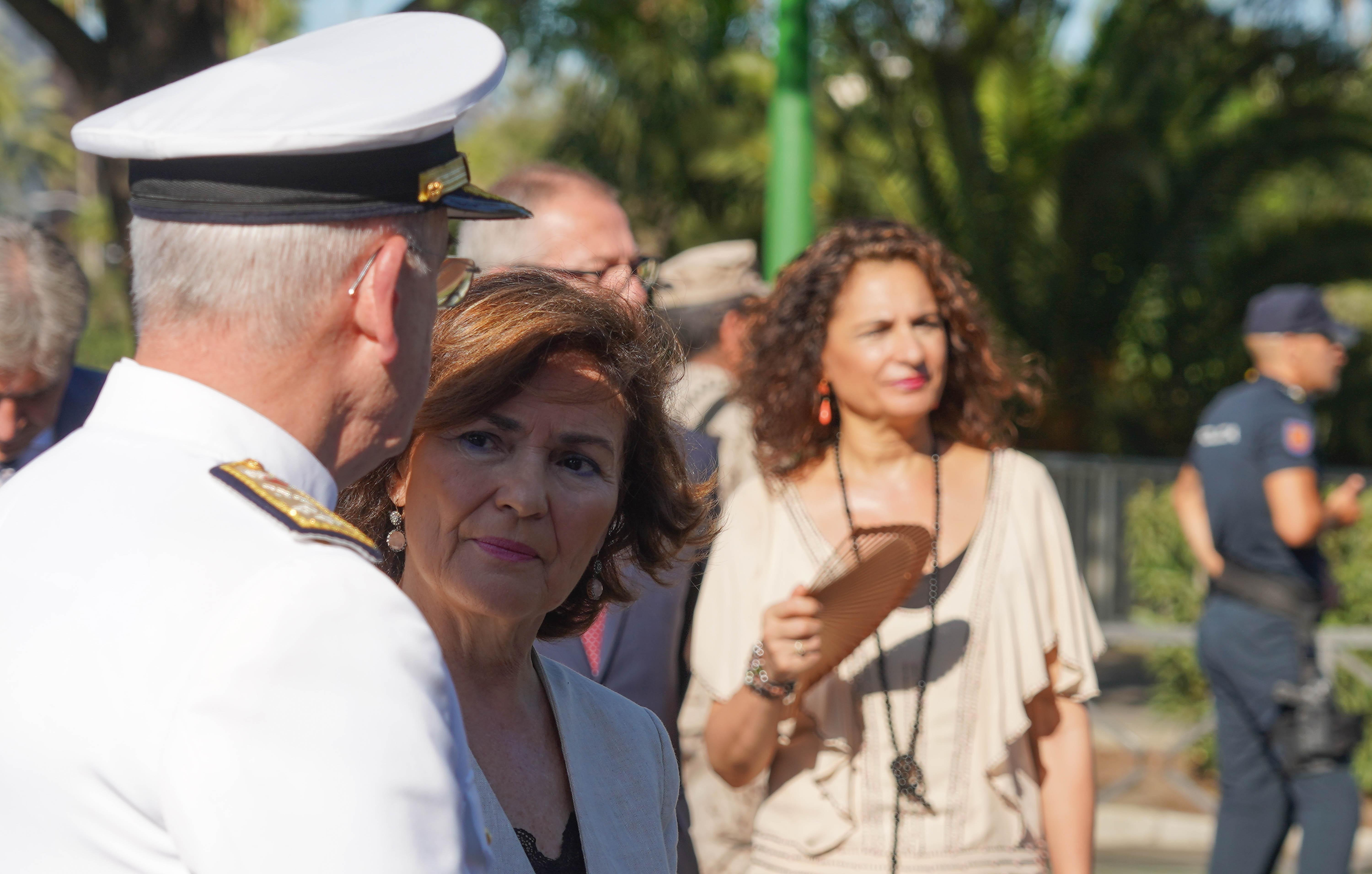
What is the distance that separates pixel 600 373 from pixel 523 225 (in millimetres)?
1427

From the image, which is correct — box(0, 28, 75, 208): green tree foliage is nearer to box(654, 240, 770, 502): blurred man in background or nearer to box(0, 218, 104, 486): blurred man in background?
box(654, 240, 770, 502): blurred man in background

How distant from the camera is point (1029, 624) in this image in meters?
2.96

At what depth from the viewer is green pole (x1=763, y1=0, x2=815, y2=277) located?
19.0 ft

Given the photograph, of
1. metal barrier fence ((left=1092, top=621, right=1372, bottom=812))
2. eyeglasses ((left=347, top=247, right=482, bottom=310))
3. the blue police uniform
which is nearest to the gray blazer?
eyeglasses ((left=347, top=247, right=482, bottom=310))

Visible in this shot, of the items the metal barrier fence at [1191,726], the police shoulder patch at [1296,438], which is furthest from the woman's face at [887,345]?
the metal barrier fence at [1191,726]

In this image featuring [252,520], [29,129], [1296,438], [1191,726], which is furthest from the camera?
[29,129]

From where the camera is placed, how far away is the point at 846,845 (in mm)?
2867

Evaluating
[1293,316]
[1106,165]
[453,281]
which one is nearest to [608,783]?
[453,281]

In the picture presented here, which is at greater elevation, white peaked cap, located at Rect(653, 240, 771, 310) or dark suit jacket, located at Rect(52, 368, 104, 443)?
white peaked cap, located at Rect(653, 240, 771, 310)

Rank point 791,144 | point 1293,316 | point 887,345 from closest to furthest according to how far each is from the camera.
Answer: point 887,345, point 1293,316, point 791,144

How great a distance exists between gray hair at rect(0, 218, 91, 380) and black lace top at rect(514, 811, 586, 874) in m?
2.05

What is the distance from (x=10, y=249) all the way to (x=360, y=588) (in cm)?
275

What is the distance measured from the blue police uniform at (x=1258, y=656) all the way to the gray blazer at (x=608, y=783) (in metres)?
4.01

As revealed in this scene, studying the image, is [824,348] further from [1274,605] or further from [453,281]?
[1274,605]
